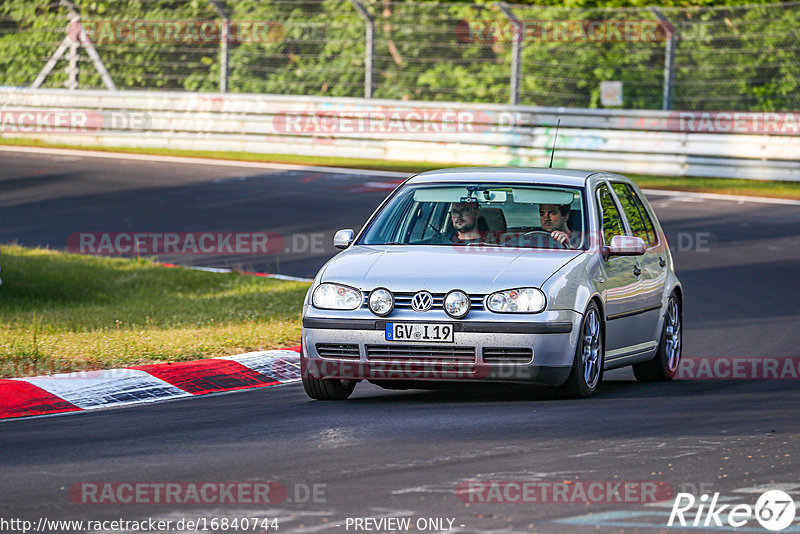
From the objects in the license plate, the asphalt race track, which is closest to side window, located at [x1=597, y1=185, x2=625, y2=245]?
the asphalt race track

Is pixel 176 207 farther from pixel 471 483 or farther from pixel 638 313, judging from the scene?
pixel 471 483

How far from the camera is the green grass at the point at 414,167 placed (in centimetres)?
2319

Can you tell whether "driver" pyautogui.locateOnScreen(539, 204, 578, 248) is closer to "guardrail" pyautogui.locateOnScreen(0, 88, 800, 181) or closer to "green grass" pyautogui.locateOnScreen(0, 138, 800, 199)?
A: "green grass" pyautogui.locateOnScreen(0, 138, 800, 199)

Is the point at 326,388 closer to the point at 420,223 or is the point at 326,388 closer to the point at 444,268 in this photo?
the point at 444,268

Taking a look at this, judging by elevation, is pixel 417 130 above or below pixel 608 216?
above

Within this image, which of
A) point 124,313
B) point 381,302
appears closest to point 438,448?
point 381,302

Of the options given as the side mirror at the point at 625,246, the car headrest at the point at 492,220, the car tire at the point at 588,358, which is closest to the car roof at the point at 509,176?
the car headrest at the point at 492,220

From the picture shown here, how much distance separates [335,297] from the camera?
8492 mm

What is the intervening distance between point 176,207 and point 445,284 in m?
13.4

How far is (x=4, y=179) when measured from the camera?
24.1m

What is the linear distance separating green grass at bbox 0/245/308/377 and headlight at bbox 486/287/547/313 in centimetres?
291

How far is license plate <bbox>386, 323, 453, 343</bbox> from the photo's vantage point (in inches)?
323

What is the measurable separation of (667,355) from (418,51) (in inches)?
749

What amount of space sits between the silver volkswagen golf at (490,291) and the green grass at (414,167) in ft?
44.1
